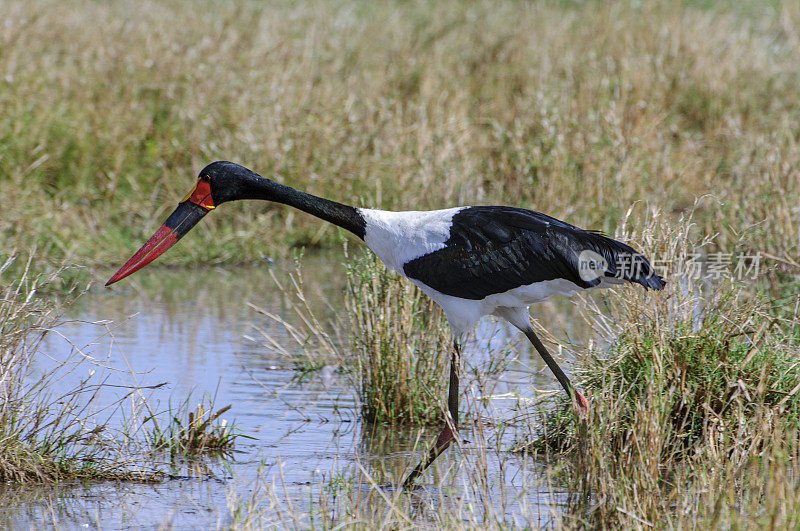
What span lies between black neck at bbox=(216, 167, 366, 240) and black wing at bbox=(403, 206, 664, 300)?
34cm

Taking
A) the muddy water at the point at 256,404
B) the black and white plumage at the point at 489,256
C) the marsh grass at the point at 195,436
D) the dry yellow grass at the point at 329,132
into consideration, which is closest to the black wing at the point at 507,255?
the black and white plumage at the point at 489,256

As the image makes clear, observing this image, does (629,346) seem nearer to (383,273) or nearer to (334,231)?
(383,273)

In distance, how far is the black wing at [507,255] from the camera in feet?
15.5

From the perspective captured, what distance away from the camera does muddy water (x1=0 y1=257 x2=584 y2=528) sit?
421 centimetres

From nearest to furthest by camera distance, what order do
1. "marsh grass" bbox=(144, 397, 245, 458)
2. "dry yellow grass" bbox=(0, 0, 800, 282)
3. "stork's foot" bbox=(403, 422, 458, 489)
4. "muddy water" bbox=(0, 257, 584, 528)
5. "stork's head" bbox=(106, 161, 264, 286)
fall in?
"muddy water" bbox=(0, 257, 584, 528)
"stork's foot" bbox=(403, 422, 458, 489)
"marsh grass" bbox=(144, 397, 245, 458)
"stork's head" bbox=(106, 161, 264, 286)
"dry yellow grass" bbox=(0, 0, 800, 282)

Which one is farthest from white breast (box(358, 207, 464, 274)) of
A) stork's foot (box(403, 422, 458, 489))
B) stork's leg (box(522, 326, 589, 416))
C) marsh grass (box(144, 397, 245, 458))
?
marsh grass (box(144, 397, 245, 458))

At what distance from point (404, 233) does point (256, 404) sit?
134 centimetres

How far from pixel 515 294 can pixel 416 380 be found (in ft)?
2.61

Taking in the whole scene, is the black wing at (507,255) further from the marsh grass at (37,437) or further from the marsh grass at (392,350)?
the marsh grass at (37,437)

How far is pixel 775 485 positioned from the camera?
3.61m

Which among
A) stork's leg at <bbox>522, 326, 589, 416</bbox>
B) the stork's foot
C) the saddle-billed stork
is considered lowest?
the stork's foot

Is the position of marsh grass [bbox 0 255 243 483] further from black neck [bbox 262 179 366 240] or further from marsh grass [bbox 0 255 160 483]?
black neck [bbox 262 179 366 240]

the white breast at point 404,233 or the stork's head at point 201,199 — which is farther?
the stork's head at point 201,199

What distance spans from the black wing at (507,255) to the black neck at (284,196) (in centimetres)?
34
